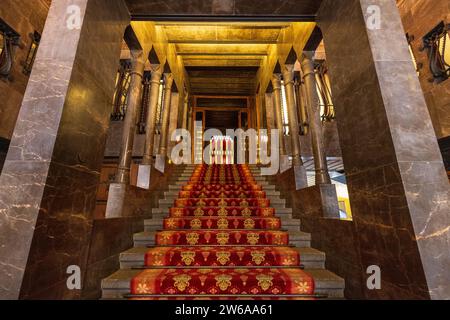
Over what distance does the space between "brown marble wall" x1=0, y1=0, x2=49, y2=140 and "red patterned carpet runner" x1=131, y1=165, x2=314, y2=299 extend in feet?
9.87

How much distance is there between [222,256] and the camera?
2.35m

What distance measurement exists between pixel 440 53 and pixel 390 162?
392cm

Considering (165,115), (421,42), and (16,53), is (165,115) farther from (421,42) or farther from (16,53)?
(421,42)

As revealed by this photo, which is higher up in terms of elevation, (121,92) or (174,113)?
(121,92)

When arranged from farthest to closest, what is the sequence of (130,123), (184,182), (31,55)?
(184,182) < (31,55) < (130,123)

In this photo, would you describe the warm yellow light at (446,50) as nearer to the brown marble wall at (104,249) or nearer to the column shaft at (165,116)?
the column shaft at (165,116)

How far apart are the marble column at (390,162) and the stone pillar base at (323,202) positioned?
1.88ft

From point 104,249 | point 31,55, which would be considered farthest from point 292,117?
point 31,55

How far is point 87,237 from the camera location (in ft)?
6.43

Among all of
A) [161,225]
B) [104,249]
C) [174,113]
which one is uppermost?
[174,113]

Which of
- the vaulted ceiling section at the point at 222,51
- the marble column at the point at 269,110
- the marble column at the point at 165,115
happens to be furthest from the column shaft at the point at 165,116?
the marble column at the point at 269,110

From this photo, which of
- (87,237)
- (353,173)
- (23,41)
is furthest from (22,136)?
(23,41)

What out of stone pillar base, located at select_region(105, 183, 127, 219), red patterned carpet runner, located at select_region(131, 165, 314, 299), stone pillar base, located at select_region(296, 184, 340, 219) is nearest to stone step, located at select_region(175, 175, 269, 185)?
red patterned carpet runner, located at select_region(131, 165, 314, 299)

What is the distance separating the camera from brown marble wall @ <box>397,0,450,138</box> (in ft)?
12.2
